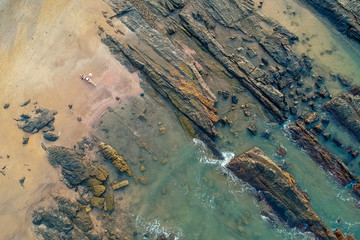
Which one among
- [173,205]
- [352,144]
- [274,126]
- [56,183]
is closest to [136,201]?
[173,205]

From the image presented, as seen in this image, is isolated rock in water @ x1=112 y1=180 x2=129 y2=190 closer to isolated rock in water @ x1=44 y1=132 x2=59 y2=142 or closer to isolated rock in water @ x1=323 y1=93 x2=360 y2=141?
isolated rock in water @ x1=44 y1=132 x2=59 y2=142

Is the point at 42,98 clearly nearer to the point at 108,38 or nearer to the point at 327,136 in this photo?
the point at 108,38

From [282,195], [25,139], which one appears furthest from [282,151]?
[25,139]

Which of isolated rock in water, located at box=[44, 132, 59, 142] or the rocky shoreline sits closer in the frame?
the rocky shoreline

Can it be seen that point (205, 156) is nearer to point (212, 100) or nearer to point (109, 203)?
point (212, 100)

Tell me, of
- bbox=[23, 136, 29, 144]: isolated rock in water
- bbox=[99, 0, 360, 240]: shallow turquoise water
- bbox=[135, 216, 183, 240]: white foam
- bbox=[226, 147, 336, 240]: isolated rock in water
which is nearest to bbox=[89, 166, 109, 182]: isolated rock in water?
bbox=[99, 0, 360, 240]: shallow turquoise water

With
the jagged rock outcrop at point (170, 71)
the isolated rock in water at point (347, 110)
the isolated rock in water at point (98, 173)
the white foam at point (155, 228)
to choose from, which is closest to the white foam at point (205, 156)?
the jagged rock outcrop at point (170, 71)

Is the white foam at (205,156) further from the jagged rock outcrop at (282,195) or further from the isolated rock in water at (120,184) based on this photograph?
the isolated rock in water at (120,184)
